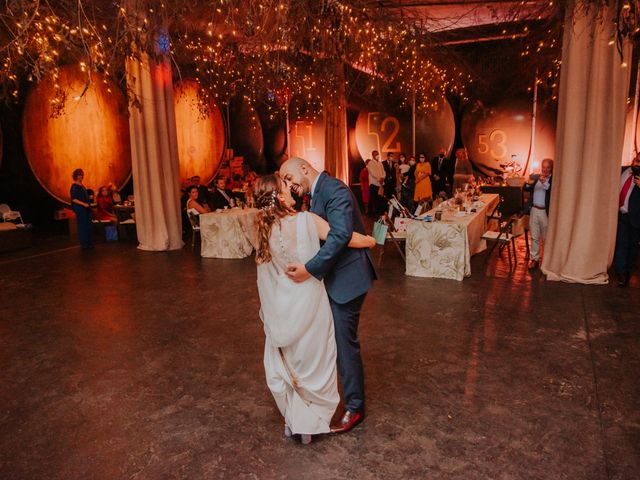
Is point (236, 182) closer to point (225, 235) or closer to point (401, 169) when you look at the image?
point (401, 169)

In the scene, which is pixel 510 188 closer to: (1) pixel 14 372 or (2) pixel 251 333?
(2) pixel 251 333

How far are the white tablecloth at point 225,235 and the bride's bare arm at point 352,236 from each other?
14.7 ft

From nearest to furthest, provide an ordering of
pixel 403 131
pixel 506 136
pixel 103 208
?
1. pixel 103 208
2. pixel 506 136
3. pixel 403 131

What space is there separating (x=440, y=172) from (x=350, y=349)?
29.0ft

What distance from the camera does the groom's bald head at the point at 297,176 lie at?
224cm

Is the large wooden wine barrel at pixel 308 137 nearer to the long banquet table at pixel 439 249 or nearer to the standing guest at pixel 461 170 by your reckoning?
the standing guest at pixel 461 170

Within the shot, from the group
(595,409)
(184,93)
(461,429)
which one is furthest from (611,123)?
(184,93)

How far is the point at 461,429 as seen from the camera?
236 cm

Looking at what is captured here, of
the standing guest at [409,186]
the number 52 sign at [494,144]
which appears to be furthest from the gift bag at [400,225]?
the number 52 sign at [494,144]

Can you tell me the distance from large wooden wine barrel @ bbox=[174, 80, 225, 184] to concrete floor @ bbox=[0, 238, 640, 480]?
6330mm

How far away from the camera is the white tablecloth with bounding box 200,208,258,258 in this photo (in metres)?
6.63

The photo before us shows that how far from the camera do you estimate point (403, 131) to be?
1160 cm

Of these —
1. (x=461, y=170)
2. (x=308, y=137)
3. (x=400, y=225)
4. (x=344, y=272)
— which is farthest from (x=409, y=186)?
(x=344, y=272)

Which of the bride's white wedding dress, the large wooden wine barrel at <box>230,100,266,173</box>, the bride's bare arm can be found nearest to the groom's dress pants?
the bride's white wedding dress
